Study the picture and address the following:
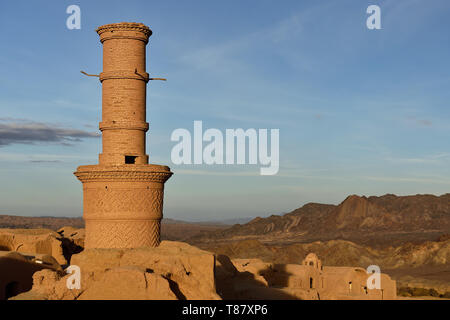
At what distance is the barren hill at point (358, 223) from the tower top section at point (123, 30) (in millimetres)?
62882

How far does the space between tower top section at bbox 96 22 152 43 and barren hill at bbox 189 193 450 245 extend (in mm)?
62882

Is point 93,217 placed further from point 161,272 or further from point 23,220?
point 23,220

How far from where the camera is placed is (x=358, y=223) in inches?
3656

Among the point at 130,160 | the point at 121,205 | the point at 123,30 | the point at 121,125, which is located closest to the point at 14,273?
the point at 121,205

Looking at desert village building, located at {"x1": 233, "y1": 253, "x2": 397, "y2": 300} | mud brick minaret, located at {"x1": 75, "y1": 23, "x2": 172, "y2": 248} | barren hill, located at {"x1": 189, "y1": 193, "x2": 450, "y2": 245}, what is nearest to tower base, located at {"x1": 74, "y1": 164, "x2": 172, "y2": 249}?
mud brick minaret, located at {"x1": 75, "y1": 23, "x2": 172, "y2": 248}

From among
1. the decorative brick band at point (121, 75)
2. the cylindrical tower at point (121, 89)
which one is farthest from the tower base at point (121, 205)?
the decorative brick band at point (121, 75)

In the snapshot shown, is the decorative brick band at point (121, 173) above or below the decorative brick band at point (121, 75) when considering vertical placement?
below

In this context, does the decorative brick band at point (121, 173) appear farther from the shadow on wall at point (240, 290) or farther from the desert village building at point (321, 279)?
the desert village building at point (321, 279)

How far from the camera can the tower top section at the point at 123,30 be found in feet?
68.4

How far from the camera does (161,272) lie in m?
15.2

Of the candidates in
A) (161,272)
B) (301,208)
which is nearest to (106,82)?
(161,272)

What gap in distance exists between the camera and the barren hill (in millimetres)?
86000

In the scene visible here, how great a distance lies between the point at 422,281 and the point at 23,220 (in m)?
117
